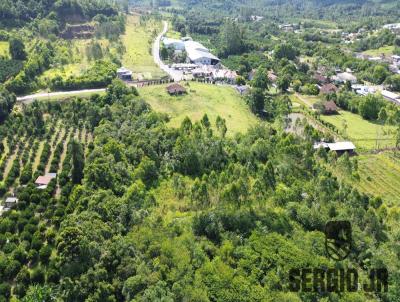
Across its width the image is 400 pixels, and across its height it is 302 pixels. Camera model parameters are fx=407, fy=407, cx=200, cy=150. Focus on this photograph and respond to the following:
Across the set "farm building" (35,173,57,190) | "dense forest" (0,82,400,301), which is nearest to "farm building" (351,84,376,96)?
"dense forest" (0,82,400,301)

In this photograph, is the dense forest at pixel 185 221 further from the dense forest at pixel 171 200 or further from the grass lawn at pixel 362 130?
the grass lawn at pixel 362 130

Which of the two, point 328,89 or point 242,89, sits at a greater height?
point 242,89

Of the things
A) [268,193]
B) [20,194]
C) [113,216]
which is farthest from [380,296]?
[20,194]

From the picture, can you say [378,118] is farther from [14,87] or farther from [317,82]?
[14,87]

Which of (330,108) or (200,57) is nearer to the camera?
(330,108)

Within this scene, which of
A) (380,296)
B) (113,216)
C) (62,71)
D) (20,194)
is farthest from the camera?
(62,71)

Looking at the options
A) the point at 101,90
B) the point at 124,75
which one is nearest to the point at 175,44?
the point at 124,75

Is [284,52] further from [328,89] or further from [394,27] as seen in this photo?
[394,27]
